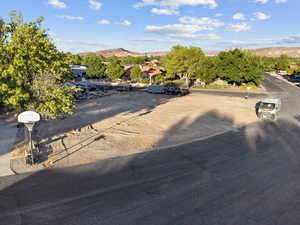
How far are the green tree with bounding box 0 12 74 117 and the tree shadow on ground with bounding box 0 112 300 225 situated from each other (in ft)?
15.3

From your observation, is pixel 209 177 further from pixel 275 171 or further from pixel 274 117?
pixel 274 117

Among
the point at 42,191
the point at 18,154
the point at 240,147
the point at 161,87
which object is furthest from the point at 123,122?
the point at 161,87

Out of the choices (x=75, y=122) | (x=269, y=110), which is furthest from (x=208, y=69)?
(x=75, y=122)

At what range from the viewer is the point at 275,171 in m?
12.2

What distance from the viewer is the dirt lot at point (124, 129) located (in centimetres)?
1521

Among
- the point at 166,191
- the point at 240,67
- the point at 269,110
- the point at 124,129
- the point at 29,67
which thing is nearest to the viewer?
the point at 166,191

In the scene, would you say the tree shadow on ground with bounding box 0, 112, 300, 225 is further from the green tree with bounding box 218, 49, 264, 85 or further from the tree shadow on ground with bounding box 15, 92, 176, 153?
the green tree with bounding box 218, 49, 264, 85

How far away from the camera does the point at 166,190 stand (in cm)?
1017

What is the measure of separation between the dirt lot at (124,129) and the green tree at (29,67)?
3.40 metres

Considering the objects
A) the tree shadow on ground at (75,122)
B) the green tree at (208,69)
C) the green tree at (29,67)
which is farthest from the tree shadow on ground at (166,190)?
the green tree at (208,69)

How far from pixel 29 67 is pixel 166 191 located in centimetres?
1110

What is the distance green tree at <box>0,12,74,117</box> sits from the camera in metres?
12.2

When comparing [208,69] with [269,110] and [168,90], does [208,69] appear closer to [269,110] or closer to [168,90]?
[168,90]

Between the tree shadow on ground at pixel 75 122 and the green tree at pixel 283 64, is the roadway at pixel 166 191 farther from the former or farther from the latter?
the green tree at pixel 283 64
